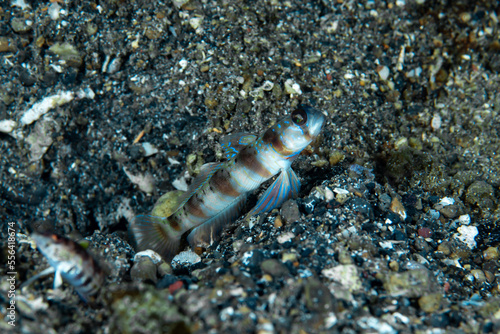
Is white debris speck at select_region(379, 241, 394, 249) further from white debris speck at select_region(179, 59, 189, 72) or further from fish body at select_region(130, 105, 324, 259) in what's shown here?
white debris speck at select_region(179, 59, 189, 72)

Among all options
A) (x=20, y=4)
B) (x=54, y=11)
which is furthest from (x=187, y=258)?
(x=20, y=4)

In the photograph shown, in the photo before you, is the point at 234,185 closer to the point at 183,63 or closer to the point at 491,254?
the point at 183,63

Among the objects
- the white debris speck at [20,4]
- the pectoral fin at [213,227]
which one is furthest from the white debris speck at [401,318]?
the white debris speck at [20,4]

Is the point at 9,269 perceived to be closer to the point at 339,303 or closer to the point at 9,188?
the point at 9,188

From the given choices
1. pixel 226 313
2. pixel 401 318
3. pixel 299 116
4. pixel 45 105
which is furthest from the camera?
pixel 45 105

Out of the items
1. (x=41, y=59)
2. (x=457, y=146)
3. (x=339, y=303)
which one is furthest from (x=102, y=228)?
(x=457, y=146)
